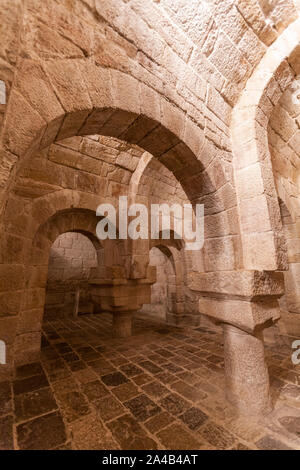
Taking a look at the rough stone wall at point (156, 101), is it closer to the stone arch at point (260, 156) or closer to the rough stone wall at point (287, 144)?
the stone arch at point (260, 156)

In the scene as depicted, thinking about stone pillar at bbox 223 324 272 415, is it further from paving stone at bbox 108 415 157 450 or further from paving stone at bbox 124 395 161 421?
paving stone at bbox 108 415 157 450

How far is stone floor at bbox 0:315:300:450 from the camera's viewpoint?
149 cm

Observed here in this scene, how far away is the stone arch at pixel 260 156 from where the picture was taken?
1963 millimetres

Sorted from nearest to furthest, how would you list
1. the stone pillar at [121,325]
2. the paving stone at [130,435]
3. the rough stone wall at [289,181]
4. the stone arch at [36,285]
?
the paving stone at [130,435] → the stone arch at [36,285] → the rough stone wall at [289,181] → the stone pillar at [121,325]

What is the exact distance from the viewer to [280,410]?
181cm

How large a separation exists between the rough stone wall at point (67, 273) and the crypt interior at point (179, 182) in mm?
3172

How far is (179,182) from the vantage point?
2.26m

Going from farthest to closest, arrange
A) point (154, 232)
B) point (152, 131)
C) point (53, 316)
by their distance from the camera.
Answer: point (53, 316)
point (154, 232)
point (152, 131)

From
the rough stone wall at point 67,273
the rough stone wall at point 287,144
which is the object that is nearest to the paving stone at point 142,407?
the rough stone wall at point 287,144

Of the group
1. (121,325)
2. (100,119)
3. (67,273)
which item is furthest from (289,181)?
(67,273)

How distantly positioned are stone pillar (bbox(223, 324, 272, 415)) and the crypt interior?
14mm

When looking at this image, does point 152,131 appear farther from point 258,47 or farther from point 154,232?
point 154,232
